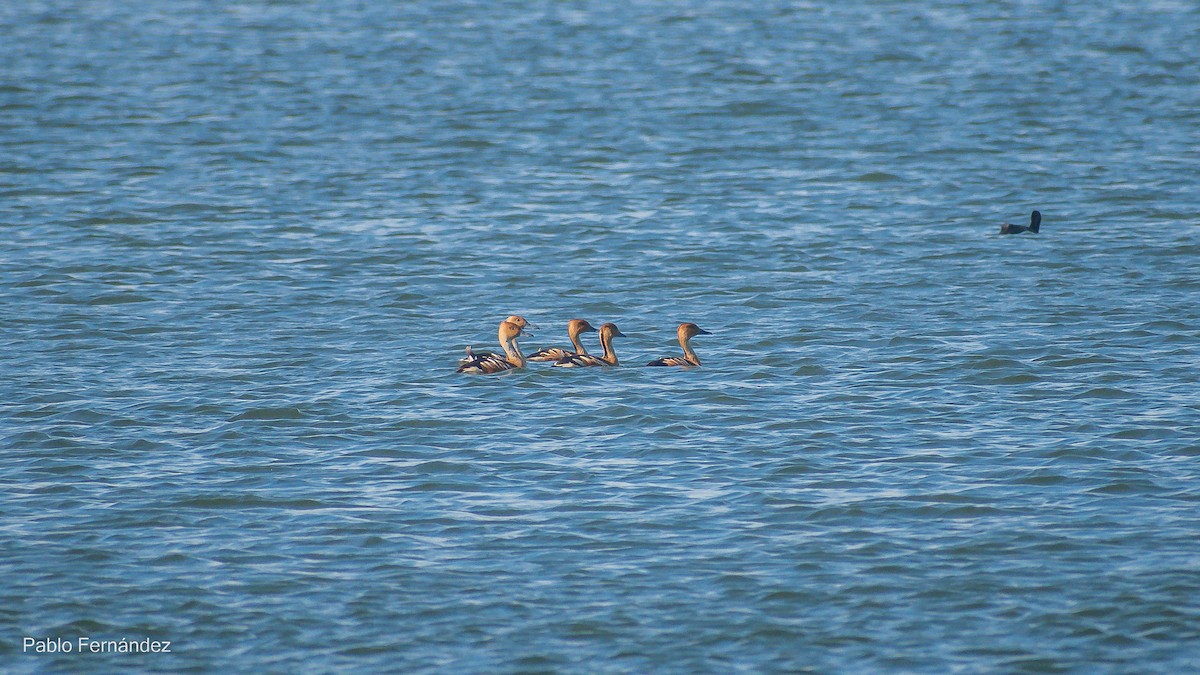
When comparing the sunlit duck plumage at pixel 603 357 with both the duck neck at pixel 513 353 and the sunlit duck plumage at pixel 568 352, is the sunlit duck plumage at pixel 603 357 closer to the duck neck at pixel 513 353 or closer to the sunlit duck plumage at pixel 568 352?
the sunlit duck plumage at pixel 568 352

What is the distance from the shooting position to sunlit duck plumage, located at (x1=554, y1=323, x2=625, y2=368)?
1589 cm

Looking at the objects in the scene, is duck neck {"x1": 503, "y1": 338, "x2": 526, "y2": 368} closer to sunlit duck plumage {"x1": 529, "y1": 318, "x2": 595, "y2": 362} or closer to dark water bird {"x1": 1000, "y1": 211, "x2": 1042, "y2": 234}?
sunlit duck plumage {"x1": 529, "y1": 318, "x2": 595, "y2": 362}

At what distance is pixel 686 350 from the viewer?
15961 millimetres

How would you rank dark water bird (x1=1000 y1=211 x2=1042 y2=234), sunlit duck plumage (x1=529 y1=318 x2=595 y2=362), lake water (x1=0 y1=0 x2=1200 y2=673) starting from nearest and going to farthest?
lake water (x1=0 y1=0 x2=1200 y2=673) → sunlit duck plumage (x1=529 y1=318 x2=595 y2=362) → dark water bird (x1=1000 y1=211 x2=1042 y2=234)

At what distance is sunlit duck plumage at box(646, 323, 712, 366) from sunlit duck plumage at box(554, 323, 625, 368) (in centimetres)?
42

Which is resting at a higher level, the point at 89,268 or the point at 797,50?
the point at 797,50

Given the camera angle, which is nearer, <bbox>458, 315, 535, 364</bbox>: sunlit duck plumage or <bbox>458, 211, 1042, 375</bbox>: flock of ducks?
<bbox>458, 315, 535, 364</bbox>: sunlit duck plumage

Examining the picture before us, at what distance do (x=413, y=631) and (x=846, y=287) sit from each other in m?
10.3

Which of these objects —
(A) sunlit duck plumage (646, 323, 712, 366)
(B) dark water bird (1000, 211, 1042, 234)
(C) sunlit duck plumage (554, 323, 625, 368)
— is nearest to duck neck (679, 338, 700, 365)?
(A) sunlit duck plumage (646, 323, 712, 366)

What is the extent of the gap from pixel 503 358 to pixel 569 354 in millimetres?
665

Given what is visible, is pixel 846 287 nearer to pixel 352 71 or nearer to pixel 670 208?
pixel 670 208

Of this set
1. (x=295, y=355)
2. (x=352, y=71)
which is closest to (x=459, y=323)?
(x=295, y=355)

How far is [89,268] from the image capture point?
20.5m

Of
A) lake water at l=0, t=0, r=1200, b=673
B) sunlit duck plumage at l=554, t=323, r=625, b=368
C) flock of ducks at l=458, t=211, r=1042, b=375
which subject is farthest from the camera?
sunlit duck plumage at l=554, t=323, r=625, b=368
